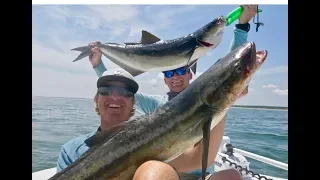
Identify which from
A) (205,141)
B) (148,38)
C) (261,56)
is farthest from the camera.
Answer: (148,38)

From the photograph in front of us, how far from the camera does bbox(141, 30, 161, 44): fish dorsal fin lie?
225 centimetres

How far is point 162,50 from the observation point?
7.45 ft

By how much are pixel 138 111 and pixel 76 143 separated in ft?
1.39

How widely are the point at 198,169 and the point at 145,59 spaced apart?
0.75 m

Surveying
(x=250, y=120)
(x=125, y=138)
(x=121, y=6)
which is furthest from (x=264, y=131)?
(x=121, y=6)

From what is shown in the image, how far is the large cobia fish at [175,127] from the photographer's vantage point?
2037 mm

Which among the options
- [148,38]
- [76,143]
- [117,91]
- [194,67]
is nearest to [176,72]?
[194,67]

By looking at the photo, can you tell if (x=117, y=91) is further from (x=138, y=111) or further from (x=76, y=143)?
(x=76, y=143)

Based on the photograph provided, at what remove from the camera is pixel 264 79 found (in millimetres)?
2156

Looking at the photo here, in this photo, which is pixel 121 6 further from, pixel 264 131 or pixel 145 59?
pixel 264 131

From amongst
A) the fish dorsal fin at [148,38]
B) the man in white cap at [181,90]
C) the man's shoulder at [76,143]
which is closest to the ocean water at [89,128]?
the man's shoulder at [76,143]

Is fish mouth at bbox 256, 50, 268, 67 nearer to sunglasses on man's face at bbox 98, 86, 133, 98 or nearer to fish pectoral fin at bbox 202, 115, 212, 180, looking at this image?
fish pectoral fin at bbox 202, 115, 212, 180

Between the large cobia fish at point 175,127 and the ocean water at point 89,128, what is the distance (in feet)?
0.43
